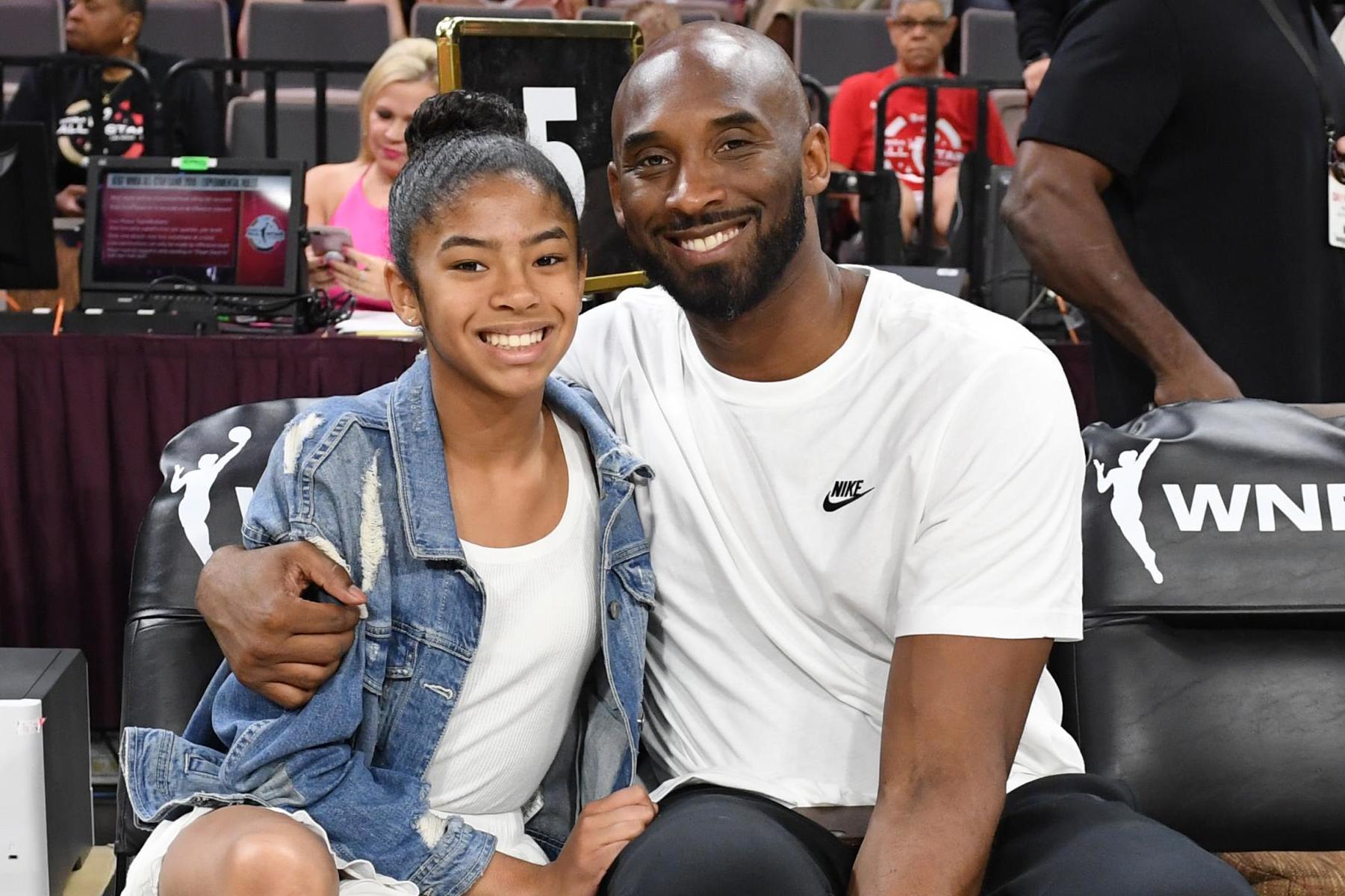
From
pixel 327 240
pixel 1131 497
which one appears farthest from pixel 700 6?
pixel 1131 497

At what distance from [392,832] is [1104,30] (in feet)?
5.46

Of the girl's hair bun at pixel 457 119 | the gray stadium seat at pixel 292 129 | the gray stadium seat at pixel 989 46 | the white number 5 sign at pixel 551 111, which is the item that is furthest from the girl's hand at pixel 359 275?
the gray stadium seat at pixel 989 46

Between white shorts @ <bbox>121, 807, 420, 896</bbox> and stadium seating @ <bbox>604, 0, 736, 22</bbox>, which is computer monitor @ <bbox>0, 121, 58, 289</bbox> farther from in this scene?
stadium seating @ <bbox>604, 0, 736, 22</bbox>

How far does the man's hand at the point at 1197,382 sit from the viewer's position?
2.55m

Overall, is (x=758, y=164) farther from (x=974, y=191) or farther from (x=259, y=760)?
(x=974, y=191)

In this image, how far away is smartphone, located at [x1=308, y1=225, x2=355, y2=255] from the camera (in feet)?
14.0

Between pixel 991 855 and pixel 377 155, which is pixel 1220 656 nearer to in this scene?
pixel 991 855

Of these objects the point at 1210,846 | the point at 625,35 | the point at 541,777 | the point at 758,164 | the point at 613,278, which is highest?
the point at 625,35

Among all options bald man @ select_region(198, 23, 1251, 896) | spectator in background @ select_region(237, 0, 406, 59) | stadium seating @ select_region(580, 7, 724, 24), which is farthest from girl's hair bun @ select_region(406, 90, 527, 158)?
spectator in background @ select_region(237, 0, 406, 59)

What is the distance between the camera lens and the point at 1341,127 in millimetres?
2703

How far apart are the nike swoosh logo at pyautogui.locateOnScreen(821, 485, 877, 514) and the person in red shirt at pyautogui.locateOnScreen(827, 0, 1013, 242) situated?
156 inches

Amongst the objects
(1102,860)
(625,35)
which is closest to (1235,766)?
(1102,860)

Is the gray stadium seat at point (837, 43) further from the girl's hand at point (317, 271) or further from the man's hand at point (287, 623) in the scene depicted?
the man's hand at point (287, 623)

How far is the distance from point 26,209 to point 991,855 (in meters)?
3.03
